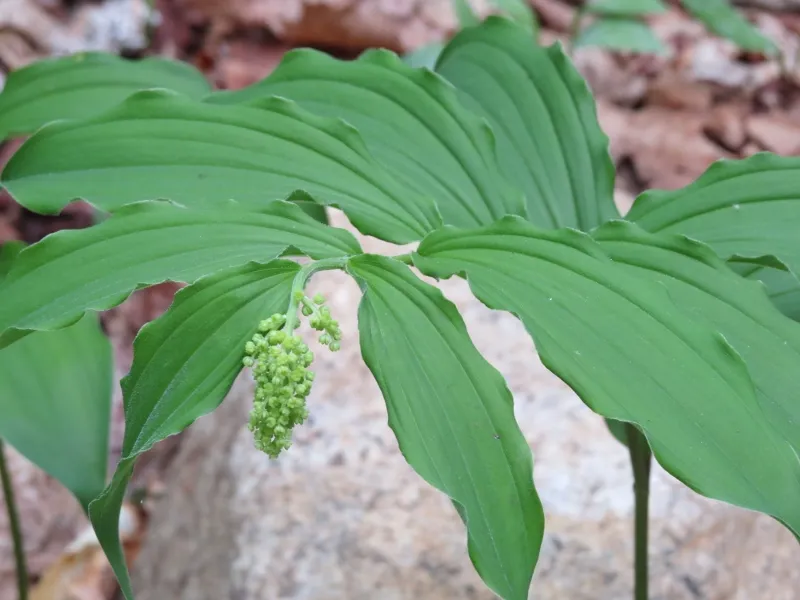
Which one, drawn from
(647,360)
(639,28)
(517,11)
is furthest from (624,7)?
(647,360)

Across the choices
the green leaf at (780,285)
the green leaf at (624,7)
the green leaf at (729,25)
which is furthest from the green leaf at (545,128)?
the green leaf at (729,25)

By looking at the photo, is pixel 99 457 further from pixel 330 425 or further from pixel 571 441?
pixel 571 441

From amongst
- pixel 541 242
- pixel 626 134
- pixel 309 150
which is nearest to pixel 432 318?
pixel 541 242

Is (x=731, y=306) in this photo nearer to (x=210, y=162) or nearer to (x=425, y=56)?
(x=210, y=162)

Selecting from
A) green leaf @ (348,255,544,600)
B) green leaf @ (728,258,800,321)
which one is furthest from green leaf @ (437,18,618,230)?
green leaf @ (348,255,544,600)

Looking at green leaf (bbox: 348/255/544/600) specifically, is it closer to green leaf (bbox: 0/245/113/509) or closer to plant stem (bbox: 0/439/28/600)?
green leaf (bbox: 0/245/113/509)

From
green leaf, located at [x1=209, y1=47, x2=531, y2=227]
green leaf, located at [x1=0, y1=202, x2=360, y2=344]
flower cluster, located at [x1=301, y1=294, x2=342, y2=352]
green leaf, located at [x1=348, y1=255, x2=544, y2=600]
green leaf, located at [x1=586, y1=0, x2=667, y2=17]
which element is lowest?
green leaf, located at [x1=348, y1=255, x2=544, y2=600]
